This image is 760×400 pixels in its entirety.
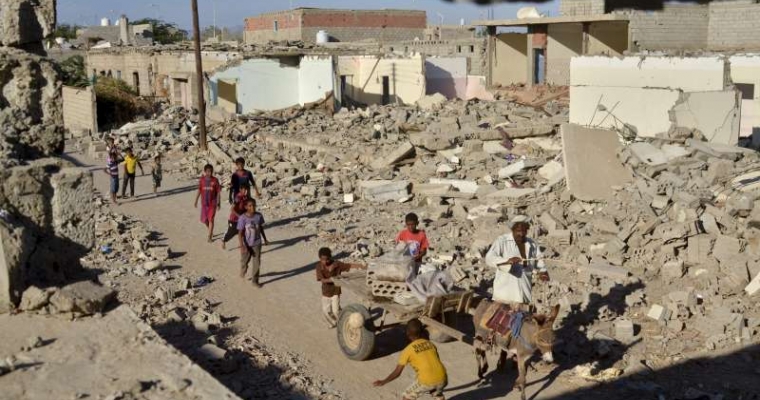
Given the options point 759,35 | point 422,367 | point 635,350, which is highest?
point 759,35

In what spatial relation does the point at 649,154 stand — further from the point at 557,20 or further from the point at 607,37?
the point at 607,37

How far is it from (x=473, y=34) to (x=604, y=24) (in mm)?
14957

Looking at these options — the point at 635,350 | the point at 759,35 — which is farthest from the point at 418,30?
the point at 635,350

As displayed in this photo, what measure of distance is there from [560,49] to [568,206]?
17.1 metres

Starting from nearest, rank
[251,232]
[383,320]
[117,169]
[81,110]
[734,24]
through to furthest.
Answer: [383,320]
[251,232]
[117,169]
[734,24]
[81,110]

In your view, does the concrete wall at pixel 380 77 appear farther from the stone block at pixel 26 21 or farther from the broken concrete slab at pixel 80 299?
the broken concrete slab at pixel 80 299

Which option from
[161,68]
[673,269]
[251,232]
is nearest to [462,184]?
[673,269]

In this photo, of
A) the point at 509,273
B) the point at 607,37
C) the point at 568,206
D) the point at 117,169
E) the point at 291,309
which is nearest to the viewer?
the point at 509,273

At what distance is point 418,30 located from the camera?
48.1m

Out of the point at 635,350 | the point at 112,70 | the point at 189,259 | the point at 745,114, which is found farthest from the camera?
the point at 112,70

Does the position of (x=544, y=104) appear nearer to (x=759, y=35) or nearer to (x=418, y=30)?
(x=759, y=35)

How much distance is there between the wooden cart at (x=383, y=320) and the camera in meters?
7.67

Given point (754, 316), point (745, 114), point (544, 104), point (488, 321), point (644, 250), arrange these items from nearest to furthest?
1. point (488, 321)
2. point (754, 316)
3. point (644, 250)
4. point (745, 114)
5. point (544, 104)

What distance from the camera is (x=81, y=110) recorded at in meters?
30.8
